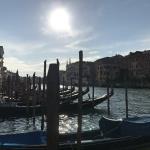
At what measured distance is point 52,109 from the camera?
4.69m

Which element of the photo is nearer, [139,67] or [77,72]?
[139,67]

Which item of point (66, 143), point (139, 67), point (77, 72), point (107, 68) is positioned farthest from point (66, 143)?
point (77, 72)

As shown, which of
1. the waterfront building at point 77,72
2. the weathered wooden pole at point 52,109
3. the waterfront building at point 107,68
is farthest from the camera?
the waterfront building at point 77,72

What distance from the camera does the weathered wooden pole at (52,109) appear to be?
4684mm

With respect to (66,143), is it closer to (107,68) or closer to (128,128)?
(128,128)

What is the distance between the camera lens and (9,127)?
15.8 m

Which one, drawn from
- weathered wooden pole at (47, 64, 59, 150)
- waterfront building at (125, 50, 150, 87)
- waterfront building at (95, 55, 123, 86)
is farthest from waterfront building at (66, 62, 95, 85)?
weathered wooden pole at (47, 64, 59, 150)

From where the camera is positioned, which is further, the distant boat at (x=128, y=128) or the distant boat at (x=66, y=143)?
the distant boat at (x=128, y=128)

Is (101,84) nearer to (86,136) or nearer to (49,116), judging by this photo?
(86,136)

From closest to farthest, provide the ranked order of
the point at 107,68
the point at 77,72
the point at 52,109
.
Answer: the point at 52,109
the point at 107,68
the point at 77,72

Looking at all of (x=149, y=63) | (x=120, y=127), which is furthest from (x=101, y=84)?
(x=120, y=127)

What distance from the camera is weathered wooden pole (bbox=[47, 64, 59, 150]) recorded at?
4.68m

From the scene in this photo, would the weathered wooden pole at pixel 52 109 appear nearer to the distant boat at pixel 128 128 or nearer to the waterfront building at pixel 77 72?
the distant boat at pixel 128 128

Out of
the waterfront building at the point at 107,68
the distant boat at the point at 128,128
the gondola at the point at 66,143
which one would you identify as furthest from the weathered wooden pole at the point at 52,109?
the waterfront building at the point at 107,68
